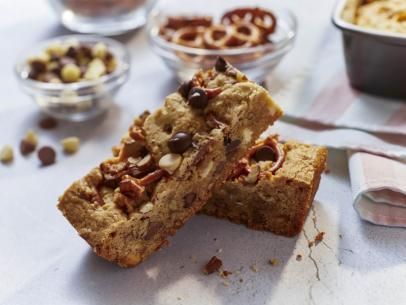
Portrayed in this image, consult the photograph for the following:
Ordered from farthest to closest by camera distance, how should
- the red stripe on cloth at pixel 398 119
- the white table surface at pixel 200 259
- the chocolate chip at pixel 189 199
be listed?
the red stripe on cloth at pixel 398 119
the chocolate chip at pixel 189 199
the white table surface at pixel 200 259

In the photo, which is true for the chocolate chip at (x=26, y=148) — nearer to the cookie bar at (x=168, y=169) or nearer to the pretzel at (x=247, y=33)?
the cookie bar at (x=168, y=169)

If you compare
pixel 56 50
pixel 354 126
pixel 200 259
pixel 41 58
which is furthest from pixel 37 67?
pixel 354 126

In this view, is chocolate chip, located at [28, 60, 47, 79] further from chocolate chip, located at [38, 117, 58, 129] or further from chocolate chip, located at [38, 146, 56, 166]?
chocolate chip, located at [38, 146, 56, 166]

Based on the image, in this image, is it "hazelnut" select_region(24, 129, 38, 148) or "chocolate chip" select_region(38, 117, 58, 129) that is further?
"chocolate chip" select_region(38, 117, 58, 129)

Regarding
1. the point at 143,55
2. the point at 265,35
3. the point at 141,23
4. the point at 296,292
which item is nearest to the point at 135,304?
the point at 296,292

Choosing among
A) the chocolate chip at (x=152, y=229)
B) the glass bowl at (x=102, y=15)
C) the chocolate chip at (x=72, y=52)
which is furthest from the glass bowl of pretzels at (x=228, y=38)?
the chocolate chip at (x=152, y=229)

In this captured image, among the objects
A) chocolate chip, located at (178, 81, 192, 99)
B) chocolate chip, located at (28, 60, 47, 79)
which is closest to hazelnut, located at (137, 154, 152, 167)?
chocolate chip, located at (178, 81, 192, 99)

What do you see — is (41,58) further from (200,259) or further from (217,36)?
(200,259)

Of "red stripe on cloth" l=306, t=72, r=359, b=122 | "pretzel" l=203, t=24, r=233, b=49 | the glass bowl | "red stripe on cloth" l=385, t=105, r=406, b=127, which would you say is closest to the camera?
"red stripe on cloth" l=385, t=105, r=406, b=127
